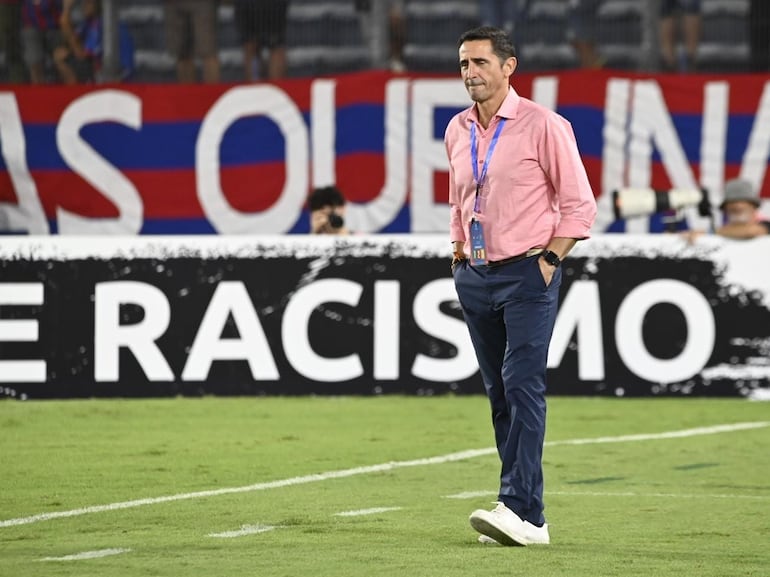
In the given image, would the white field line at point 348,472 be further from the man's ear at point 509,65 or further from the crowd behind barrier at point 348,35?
the crowd behind barrier at point 348,35

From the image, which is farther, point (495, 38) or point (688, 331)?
point (688, 331)

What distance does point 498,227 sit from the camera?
26.1 ft

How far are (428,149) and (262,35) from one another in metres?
2.22

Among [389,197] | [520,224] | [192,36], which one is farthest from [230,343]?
[520,224]

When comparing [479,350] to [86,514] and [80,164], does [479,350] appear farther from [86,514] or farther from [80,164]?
[80,164]

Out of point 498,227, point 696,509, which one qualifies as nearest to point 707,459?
point 696,509

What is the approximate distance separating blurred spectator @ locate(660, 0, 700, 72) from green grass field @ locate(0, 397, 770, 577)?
4.87 m

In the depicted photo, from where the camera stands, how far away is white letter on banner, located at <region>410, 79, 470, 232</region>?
18062mm

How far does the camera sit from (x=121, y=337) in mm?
14914

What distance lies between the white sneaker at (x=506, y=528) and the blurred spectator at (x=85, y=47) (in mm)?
11559

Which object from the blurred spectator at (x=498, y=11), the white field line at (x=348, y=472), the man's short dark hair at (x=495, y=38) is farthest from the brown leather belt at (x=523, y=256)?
the blurred spectator at (x=498, y=11)

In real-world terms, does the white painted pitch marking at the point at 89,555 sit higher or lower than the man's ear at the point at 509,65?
lower

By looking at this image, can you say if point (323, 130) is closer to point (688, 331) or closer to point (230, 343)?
point (230, 343)

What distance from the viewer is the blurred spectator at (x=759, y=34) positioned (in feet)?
60.2
